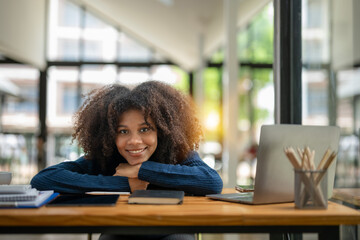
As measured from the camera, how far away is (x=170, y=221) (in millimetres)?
1235

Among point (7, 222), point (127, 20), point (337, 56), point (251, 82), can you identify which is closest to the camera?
point (7, 222)

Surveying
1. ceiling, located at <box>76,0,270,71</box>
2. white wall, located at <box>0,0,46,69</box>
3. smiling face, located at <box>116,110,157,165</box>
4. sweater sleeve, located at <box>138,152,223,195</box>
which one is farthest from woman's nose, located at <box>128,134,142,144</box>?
white wall, located at <box>0,0,46,69</box>

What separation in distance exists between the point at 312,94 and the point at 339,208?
3.94 feet

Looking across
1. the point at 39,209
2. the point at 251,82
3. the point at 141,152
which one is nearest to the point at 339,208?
the point at 141,152

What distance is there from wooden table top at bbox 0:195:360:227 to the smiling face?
20.1 inches

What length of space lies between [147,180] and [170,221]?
459 millimetres

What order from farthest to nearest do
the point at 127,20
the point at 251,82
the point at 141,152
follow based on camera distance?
the point at 251,82 < the point at 127,20 < the point at 141,152

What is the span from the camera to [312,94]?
8.13ft

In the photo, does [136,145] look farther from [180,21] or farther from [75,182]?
[180,21]

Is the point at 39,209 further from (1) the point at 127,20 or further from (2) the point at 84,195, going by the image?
(1) the point at 127,20

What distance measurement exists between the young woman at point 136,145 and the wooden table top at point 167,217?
1.19ft

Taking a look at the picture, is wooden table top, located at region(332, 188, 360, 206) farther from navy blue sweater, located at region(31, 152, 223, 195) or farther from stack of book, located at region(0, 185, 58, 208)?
stack of book, located at region(0, 185, 58, 208)

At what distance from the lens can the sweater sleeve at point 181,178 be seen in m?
1.67

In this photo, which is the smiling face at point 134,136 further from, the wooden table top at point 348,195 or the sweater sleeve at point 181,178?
the wooden table top at point 348,195
